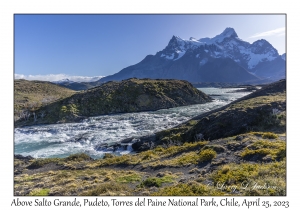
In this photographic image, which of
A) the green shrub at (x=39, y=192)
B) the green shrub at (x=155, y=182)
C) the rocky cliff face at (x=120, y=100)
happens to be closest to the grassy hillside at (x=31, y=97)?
the rocky cliff face at (x=120, y=100)

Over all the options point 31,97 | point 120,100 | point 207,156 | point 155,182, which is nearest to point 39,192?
point 155,182

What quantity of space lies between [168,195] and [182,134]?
24.5m

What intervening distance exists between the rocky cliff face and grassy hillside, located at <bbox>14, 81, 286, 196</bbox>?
46731mm

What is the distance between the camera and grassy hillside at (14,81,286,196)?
12406mm

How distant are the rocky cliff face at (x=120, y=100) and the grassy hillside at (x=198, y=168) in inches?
1840

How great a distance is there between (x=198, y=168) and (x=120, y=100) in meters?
81.2

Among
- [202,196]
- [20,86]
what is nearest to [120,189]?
[202,196]

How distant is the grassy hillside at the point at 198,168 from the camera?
40.7 ft

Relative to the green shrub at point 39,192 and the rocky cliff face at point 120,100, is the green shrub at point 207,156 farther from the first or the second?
the rocky cliff face at point 120,100

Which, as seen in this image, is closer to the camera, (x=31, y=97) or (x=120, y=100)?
(x=120, y=100)

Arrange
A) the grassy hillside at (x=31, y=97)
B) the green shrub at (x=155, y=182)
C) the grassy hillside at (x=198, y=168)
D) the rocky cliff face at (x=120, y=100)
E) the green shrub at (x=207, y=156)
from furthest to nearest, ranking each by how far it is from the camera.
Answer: the grassy hillside at (x=31, y=97), the rocky cliff face at (x=120, y=100), the green shrub at (x=207, y=156), the green shrub at (x=155, y=182), the grassy hillside at (x=198, y=168)

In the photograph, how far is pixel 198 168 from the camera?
1764 centimetres

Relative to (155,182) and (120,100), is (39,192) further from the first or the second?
(120,100)

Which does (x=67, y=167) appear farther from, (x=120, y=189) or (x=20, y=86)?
(x=20, y=86)
